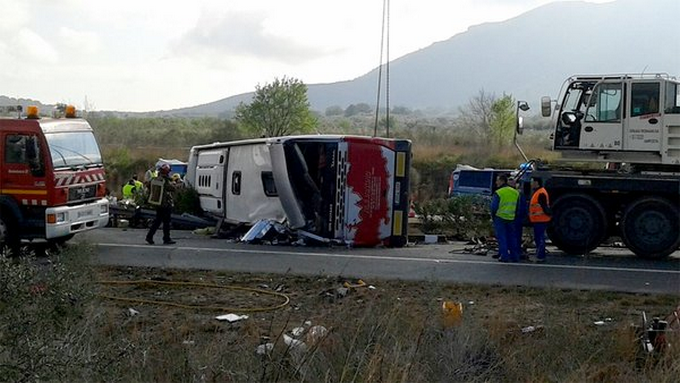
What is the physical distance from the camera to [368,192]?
659 inches

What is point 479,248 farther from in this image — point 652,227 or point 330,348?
point 330,348

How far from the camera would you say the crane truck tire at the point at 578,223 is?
15.9 metres

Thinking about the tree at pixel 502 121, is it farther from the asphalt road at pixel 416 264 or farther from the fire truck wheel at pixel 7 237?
the fire truck wheel at pixel 7 237

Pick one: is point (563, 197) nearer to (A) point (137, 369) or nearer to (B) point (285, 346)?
(B) point (285, 346)

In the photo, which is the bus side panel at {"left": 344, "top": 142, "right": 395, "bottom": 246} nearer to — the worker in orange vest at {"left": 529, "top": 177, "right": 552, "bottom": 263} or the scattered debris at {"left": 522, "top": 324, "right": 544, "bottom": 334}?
the worker in orange vest at {"left": 529, "top": 177, "right": 552, "bottom": 263}

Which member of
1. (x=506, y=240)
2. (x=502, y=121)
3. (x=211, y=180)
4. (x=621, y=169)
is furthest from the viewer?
(x=502, y=121)

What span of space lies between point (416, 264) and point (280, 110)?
40.4 metres

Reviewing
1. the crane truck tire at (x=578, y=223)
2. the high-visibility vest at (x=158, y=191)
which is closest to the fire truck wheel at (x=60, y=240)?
the high-visibility vest at (x=158, y=191)

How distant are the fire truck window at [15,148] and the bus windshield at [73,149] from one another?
453mm

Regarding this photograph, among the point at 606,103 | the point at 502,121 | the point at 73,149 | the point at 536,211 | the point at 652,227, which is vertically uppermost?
the point at 502,121

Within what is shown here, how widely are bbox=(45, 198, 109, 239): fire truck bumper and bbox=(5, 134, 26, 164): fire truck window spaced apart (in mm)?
1068

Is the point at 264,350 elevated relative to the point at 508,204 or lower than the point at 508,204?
lower

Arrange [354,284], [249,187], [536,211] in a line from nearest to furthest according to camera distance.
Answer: [354,284] < [536,211] < [249,187]

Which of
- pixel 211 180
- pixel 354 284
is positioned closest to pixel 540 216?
pixel 354 284
